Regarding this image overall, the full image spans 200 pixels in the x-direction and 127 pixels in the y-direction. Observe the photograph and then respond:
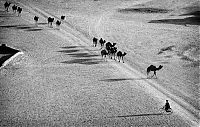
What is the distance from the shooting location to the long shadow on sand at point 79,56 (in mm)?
32656

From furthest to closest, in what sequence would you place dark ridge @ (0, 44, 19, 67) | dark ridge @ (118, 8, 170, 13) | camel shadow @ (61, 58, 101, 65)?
dark ridge @ (118, 8, 170, 13)
dark ridge @ (0, 44, 19, 67)
camel shadow @ (61, 58, 101, 65)

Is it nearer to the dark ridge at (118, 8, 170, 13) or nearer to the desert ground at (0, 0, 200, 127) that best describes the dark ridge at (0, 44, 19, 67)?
the desert ground at (0, 0, 200, 127)

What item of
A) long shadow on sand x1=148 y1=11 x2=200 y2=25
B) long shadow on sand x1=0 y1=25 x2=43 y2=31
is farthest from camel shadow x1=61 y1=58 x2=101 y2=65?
long shadow on sand x1=148 y1=11 x2=200 y2=25

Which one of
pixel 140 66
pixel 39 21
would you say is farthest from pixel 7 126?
pixel 39 21

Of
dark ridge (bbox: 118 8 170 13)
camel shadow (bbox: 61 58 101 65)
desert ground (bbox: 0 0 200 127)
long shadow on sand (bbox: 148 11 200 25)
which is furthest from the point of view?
dark ridge (bbox: 118 8 170 13)

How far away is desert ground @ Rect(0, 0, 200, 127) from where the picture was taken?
21.9 m

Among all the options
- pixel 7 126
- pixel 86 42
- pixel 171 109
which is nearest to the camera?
pixel 7 126

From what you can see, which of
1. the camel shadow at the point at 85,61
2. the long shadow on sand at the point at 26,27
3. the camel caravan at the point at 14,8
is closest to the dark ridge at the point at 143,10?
the camel caravan at the point at 14,8

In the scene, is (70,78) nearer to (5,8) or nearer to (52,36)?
(52,36)

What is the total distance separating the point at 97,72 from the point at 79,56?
5.30m

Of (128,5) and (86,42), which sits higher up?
(128,5)

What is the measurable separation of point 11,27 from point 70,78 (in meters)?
19.8

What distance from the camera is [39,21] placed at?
49094 millimetres

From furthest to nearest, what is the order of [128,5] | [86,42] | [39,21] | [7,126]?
[128,5] → [39,21] → [86,42] → [7,126]
